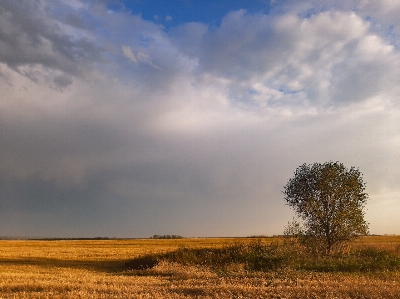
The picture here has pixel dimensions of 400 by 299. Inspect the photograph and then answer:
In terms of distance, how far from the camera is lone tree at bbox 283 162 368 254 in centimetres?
3419

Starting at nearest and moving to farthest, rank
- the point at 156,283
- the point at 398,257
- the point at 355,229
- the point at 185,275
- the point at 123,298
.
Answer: the point at 123,298, the point at 156,283, the point at 185,275, the point at 398,257, the point at 355,229

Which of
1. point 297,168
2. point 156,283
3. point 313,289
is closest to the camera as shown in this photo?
point 313,289

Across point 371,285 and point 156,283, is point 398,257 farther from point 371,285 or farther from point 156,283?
point 156,283

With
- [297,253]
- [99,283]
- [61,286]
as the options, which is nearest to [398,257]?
[297,253]

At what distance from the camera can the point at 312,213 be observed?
114ft

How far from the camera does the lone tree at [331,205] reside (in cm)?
3419

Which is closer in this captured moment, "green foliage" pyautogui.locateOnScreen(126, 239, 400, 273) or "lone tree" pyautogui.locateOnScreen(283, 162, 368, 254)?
"green foliage" pyautogui.locateOnScreen(126, 239, 400, 273)

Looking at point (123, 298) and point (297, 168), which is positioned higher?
point (297, 168)

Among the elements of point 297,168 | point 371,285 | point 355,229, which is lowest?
point 371,285

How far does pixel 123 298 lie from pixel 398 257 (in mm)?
21965

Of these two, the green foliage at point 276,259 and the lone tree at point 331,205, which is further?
the lone tree at point 331,205

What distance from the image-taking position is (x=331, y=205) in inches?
1369

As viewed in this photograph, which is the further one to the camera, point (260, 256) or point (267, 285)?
point (260, 256)

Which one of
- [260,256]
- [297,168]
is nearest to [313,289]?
[260,256]
